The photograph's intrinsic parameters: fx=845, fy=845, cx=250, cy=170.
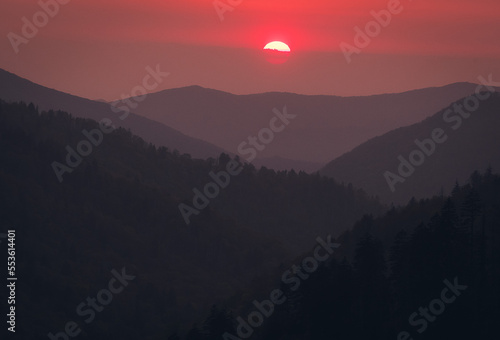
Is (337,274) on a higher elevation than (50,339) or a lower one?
higher

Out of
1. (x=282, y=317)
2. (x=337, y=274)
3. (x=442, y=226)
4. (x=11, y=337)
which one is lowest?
(x=11, y=337)

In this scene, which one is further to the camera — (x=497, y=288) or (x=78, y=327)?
(x=78, y=327)

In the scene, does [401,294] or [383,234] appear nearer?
[401,294]

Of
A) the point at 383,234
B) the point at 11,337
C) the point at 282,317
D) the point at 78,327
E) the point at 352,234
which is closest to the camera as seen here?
the point at 282,317

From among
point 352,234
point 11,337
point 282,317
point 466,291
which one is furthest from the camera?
point 11,337

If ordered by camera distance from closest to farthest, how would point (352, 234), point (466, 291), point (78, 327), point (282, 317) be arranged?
point (466, 291), point (282, 317), point (352, 234), point (78, 327)

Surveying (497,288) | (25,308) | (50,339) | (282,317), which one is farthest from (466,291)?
(25,308)

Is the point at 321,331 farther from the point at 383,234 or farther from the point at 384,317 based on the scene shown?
the point at 383,234

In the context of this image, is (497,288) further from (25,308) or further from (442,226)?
(25,308)

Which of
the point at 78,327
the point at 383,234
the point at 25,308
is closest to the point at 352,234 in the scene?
the point at 383,234
